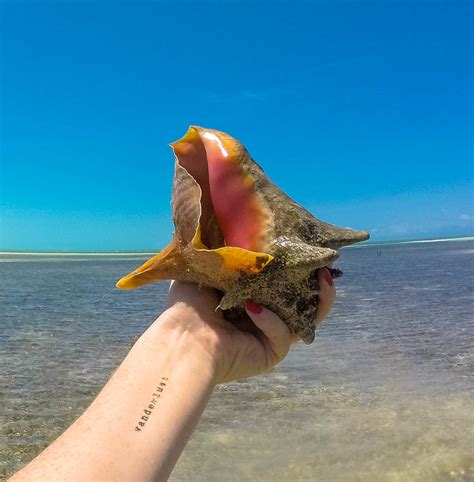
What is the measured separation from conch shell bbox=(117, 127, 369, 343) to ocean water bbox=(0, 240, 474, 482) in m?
2.01

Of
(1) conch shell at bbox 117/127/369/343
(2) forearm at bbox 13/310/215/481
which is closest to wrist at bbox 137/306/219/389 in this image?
(2) forearm at bbox 13/310/215/481

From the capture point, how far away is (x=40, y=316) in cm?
1026

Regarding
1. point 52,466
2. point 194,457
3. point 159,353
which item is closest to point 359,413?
point 194,457

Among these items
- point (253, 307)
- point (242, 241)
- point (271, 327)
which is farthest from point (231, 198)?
point (271, 327)

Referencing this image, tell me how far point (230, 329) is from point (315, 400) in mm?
3196

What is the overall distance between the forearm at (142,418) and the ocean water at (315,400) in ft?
6.73

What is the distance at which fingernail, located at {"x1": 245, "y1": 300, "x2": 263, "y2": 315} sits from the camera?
2.19 meters

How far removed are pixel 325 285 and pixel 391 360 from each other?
181 inches

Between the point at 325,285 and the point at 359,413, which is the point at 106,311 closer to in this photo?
the point at 359,413

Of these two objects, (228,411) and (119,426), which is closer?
(119,426)

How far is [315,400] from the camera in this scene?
509 cm

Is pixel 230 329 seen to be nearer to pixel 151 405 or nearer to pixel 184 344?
pixel 184 344

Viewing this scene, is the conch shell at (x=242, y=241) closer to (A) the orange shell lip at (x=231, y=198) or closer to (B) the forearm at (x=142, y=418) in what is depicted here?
(A) the orange shell lip at (x=231, y=198)

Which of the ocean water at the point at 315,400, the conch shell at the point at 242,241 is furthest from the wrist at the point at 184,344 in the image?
the ocean water at the point at 315,400
